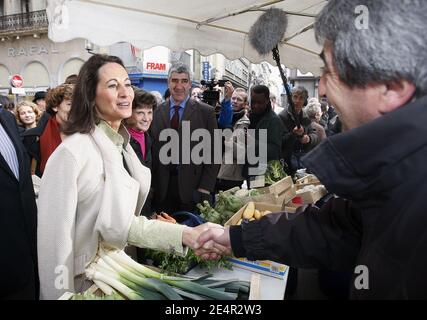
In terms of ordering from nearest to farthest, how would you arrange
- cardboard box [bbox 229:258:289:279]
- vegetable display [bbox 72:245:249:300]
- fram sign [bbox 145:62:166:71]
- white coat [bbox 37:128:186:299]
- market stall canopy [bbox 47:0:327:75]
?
vegetable display [bbox 72:245:249:300], white coat [bbox 37:128:186:299], cardboard box [bbox 229:258:289:279], market stall canopy [bbox 47:0:327:75], fram sign [bbox 145:62:166:71]

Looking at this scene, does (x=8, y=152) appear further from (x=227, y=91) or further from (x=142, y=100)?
(x=227, y=91)

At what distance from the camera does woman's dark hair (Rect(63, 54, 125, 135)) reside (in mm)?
1863

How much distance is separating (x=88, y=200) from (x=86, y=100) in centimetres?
61

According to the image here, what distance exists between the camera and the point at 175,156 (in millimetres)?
3799

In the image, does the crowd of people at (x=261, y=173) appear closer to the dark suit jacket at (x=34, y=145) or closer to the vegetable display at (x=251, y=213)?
the dark suit jacket at (x=34, y=145)

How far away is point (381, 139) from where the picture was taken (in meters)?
0.88

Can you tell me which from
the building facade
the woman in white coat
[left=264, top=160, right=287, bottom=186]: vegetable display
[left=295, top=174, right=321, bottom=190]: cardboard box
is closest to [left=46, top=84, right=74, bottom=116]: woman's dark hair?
the woman in white coat

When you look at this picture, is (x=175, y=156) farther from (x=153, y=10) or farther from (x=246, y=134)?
(x=153, y=10)

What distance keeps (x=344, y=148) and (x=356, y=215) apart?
1.61ft

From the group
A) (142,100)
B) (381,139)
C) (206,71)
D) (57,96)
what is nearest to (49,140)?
(57,96)

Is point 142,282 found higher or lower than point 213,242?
lower

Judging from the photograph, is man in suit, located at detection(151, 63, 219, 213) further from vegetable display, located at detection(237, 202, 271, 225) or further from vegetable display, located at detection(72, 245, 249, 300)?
vegetable display, located at detection(72, 245, 249, 300)

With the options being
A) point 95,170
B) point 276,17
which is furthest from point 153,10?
point 95,170

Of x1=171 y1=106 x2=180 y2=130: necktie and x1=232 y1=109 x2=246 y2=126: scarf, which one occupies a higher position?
x1=232 y1=109 x2=246 y2=126: scarf
